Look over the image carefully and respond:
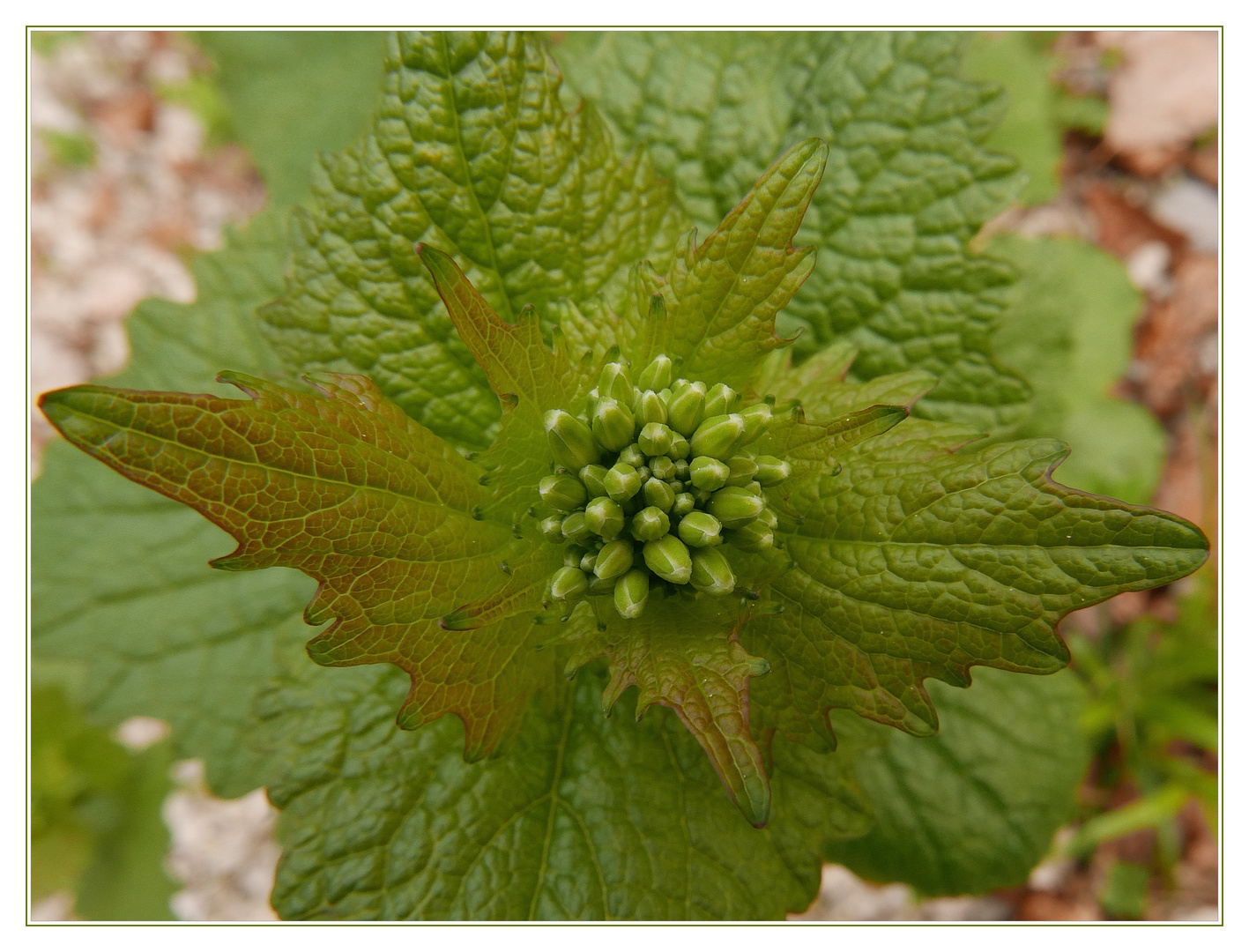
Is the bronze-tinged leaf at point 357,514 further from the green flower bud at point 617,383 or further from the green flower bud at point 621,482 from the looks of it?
the green flower bud at point 617,383

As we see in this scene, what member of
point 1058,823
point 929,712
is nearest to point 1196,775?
point 1058,823

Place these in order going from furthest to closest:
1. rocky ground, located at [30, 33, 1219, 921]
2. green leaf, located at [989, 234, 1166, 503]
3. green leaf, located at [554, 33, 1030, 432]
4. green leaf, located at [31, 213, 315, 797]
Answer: rocky ground, located at [30, 33, 1219, 921] < green leaf, located at [989, 234, 1166, 503] < green leaf, located at [31, 213, 315, 797] < green leaf, located at [554, 33, 1030, 432]

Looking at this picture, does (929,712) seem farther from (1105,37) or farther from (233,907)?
(1105,37)

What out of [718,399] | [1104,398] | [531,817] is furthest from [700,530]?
[1104,398]

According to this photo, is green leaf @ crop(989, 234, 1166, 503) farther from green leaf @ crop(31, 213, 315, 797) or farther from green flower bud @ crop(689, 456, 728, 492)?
green leaf @ crop(31, 213, 315, 797)

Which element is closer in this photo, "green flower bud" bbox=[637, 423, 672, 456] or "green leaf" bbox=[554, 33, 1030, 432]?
"green flower bud" bbox=[637, 423, 672, 456]

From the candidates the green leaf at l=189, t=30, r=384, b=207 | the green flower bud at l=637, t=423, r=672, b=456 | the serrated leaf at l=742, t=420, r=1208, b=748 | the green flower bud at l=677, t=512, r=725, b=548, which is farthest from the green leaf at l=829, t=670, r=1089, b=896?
the green leaf at l=189, t=30, r=384, b=207

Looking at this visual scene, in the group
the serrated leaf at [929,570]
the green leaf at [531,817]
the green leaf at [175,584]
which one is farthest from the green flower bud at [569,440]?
the green leaf at [175,584]
